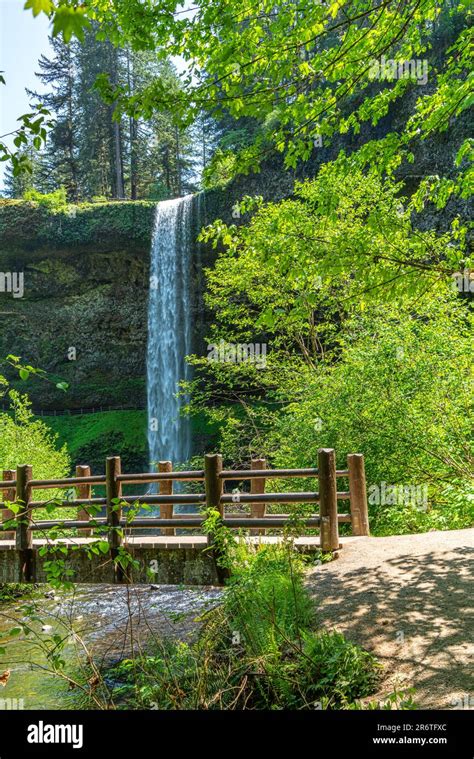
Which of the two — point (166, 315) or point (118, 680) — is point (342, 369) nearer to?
point (118, 680)

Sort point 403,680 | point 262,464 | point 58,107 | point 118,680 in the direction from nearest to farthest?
point 403,680 < point 118,680 < point 262,464 < point 58,107

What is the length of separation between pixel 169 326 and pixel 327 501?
21.3 meters

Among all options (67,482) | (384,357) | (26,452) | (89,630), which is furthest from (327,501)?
(26,452)

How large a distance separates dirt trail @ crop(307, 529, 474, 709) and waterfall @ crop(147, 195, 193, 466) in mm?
19605

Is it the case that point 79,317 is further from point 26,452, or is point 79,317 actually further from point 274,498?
point 274,498

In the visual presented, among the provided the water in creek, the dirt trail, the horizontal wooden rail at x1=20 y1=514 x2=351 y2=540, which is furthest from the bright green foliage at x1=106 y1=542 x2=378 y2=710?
the horizontal wooden rail at x1=20 y1=514 x2=351 y2=540

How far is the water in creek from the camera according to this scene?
20.1ft

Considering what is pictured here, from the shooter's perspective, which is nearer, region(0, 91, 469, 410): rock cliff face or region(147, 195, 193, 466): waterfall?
region(147, 195, 193, 466): waterfall

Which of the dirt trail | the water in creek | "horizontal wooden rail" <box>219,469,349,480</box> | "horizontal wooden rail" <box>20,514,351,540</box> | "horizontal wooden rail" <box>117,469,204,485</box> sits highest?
"horizontal wooden rail" <box>219,469,349,480</box>

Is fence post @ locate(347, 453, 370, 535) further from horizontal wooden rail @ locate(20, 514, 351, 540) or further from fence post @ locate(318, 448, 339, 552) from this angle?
fence post @ locate(318, 448, 339, 552)

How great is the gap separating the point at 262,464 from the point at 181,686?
622 centimetres

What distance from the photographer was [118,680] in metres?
6.54

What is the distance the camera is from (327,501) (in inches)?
288

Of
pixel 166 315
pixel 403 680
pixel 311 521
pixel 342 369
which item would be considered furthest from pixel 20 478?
pixel 166 315
